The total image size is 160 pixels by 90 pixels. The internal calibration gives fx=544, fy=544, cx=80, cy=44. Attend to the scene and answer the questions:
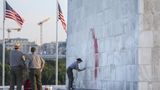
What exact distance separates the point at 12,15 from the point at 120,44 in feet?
68.2

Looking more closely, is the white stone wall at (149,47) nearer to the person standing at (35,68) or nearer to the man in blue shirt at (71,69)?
the person standing at (35,68)

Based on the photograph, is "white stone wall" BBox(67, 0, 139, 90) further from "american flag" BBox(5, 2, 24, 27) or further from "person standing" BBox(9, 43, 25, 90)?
"american flag" BBox(5, 2, 24, 27)

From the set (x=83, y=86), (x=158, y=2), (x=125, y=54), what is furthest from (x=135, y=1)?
(x=83, y=86)

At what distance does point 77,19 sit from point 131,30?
7872mm

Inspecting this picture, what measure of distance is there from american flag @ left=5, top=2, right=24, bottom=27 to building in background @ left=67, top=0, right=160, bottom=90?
13.8 meters

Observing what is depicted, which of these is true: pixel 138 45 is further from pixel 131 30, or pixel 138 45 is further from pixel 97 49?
pixel 97 49

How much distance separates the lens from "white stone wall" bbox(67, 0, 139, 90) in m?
15.7

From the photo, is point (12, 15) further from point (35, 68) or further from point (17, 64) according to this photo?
Answer: point (17, 64)

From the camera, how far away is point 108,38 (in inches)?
720

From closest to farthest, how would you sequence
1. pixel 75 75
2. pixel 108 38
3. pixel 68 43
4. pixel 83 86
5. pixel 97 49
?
1. pixel 108 38
2. pixel 97 49
3. pixel 83 86
4. pixel 75 75
5. pixel 68 43

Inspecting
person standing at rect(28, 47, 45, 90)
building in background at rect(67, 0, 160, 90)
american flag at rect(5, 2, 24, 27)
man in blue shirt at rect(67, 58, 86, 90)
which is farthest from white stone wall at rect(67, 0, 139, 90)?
american flag at rect(5, 2, 24, 27)

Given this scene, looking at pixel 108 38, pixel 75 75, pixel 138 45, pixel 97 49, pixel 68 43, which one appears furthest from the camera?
pixel 68 43

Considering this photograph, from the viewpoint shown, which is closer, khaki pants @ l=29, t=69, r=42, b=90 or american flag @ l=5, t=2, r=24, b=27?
khaki pants @ l=29, t=69, r=42, b=90

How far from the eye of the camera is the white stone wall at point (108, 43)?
15719mm
